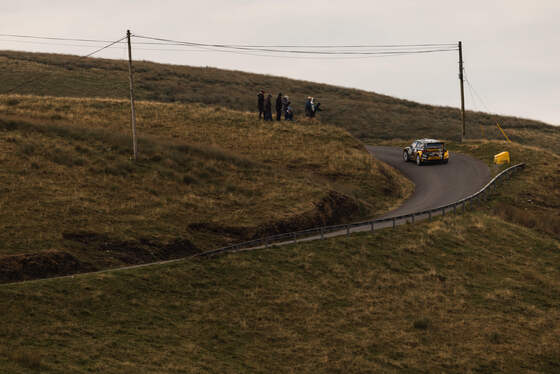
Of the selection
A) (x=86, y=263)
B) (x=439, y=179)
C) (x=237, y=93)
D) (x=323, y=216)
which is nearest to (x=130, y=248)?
(x=86, y=263)

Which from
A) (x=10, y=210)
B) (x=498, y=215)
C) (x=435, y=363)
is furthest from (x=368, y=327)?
(x=498, y=215)

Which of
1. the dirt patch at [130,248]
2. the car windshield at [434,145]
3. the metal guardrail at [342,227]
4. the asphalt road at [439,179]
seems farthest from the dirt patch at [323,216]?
the car windshield at [434,145]

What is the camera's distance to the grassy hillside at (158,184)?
23966mm

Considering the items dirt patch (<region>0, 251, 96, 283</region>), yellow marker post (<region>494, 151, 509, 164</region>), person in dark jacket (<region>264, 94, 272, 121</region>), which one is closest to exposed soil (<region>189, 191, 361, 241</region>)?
dirt patch (<region>0, 251, 96, 283</region>)

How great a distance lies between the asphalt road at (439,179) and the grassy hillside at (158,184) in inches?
57.6

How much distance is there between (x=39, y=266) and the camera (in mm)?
20734

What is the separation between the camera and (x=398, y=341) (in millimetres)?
18891

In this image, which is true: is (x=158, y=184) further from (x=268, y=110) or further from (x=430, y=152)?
(x=430, y=152)

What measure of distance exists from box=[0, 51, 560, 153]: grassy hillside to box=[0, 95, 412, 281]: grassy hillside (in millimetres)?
19727

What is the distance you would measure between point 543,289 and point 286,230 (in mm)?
11225

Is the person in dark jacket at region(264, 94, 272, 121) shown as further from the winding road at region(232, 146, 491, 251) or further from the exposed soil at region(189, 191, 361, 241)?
the exposed soil at region(189, 191, 361, 241)

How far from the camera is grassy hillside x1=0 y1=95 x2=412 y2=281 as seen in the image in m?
24.0

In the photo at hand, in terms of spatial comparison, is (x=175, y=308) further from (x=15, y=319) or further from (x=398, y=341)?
(x=398, y=341)

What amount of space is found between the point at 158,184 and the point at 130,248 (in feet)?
28.8
